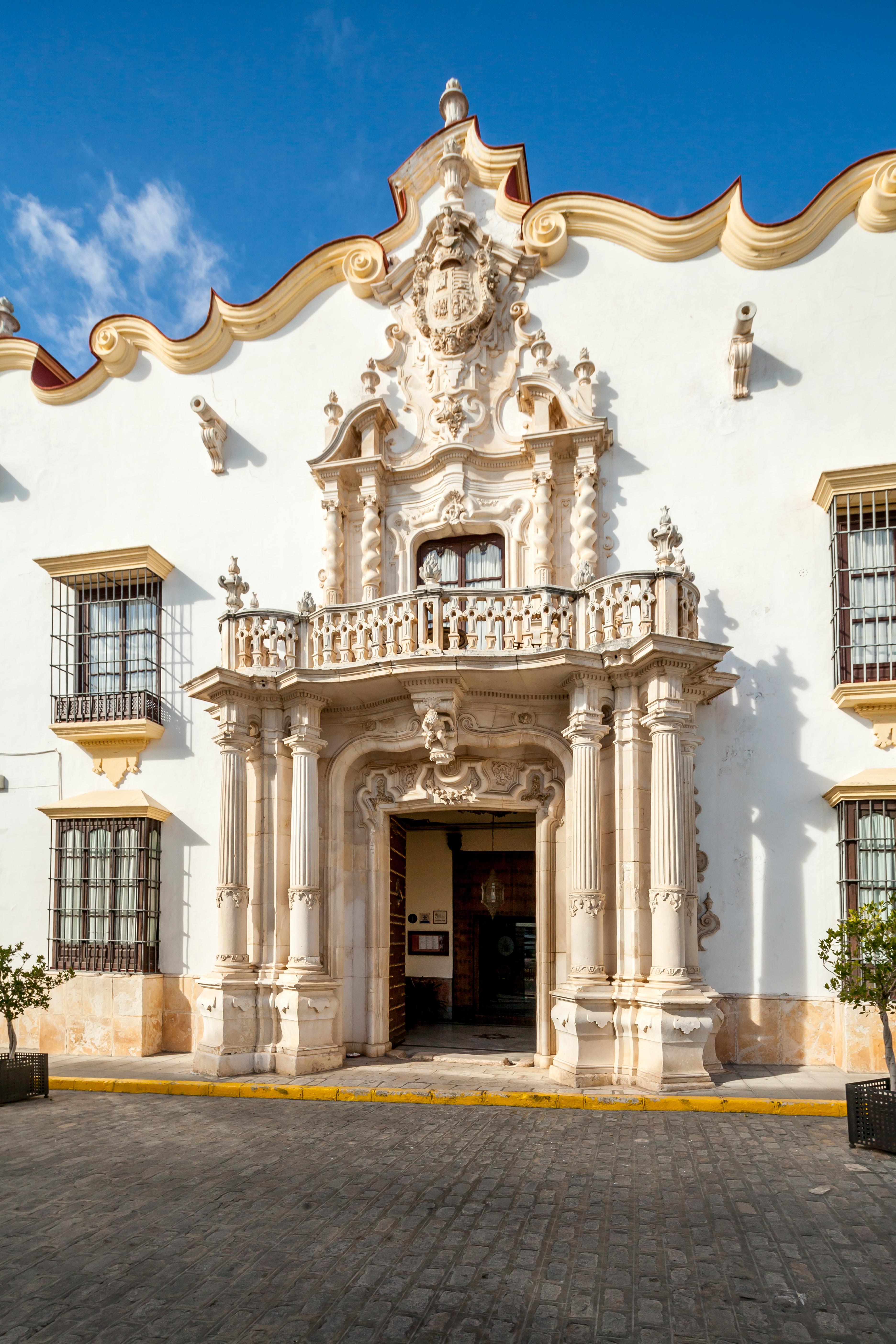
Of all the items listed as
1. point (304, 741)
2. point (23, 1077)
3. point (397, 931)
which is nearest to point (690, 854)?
point (397, 931)

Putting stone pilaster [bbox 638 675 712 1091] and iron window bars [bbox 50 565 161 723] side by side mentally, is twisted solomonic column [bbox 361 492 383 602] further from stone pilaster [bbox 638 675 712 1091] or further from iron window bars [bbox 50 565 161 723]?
stone pilaster [bbox 638 675 712 1091]

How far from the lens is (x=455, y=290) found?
46.1ft

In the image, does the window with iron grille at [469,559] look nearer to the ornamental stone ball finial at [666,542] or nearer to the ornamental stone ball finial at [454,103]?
the ornamental stone ball finial at [666,542]

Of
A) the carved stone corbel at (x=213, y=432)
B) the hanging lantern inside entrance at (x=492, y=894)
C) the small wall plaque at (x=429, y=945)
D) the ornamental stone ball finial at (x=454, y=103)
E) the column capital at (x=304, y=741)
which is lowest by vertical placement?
the small wall plaque at (x=429, y=945)

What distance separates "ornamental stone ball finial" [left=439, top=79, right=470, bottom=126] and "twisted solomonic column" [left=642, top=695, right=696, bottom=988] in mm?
9561

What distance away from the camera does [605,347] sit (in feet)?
45.1

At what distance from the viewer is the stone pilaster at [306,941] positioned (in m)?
11.7

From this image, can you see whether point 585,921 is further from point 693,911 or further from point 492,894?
point 492,894

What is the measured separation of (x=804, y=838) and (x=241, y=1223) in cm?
807

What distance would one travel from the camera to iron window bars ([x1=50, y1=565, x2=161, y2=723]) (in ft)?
48.1

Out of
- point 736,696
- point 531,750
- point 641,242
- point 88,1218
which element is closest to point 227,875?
point 531,750

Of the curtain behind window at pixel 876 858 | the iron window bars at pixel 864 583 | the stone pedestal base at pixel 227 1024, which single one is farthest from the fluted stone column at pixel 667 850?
the stone pedestal base at pixel 227 1024

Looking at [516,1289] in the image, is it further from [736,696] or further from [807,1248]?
[736,696]

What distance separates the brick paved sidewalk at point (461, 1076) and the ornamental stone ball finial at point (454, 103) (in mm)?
13262
